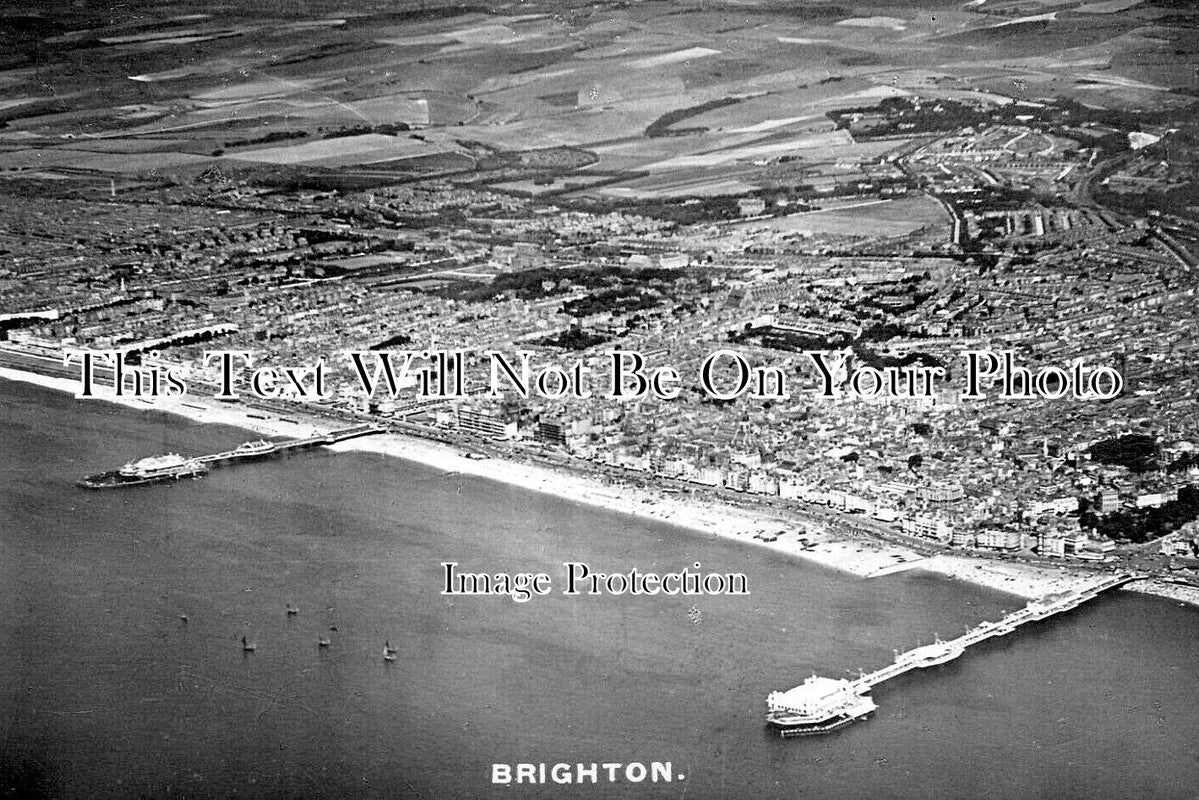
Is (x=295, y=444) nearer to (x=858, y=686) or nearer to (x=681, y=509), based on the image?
(x=681, y=509)

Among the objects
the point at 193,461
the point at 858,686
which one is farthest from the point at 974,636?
the point at 193,461

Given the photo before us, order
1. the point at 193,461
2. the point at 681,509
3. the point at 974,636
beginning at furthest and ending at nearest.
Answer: the point at 193,461 < the point at 681,509 < the point at 974,636

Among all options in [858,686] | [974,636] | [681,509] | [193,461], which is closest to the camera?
[858,686]

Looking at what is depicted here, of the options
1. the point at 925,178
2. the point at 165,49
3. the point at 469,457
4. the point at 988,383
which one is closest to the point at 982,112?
the point at 925,178

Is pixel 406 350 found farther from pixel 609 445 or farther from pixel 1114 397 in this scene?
pixel 1114 397

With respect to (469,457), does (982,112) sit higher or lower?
higher

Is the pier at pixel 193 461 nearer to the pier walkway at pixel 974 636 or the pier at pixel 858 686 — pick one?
the pier at pixel 858 686
